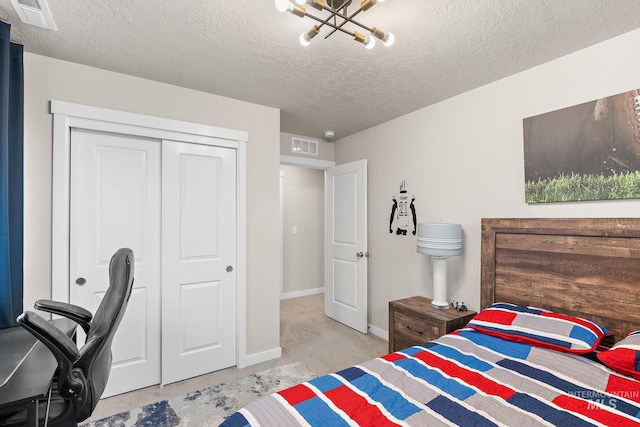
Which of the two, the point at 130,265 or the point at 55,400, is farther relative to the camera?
the point at 130,265

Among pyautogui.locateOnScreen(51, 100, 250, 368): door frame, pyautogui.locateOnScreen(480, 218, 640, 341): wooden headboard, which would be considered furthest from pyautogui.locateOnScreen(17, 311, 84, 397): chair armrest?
pyautogui.locateOnScreen(480, 218, 640, 341): wooden headboard

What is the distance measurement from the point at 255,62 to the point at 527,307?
2.54m

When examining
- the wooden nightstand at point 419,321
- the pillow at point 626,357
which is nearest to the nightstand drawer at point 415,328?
the wooden nightstand at point 419,321

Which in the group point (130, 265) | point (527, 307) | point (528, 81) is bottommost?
point (527, 307)

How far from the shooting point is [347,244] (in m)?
4.00

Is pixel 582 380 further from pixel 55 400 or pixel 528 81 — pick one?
pixel 55 400

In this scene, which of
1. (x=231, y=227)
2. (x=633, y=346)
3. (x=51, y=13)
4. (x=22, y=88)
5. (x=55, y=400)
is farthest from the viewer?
(x=231, y=227)

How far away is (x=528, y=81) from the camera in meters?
2.31

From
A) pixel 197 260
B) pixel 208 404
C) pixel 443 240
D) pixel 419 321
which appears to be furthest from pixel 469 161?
pixel 208 404

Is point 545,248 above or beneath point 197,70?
beneath

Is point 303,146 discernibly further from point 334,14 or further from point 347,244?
point 334,14

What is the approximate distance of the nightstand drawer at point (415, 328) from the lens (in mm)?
2387

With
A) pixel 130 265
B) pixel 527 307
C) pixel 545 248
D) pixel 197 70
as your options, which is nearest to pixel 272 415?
pixel 130 265

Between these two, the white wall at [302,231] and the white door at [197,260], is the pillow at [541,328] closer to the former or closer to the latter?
the white door at [197,260]
